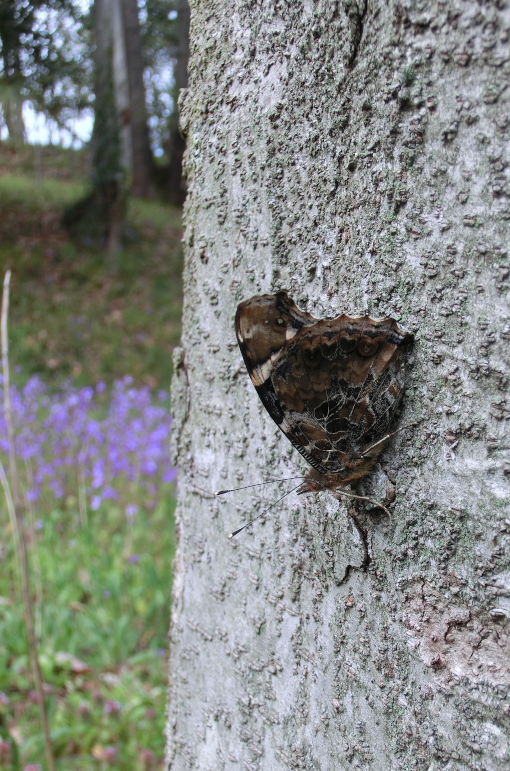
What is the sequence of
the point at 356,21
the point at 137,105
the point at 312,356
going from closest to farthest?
the point at 356,21, the point at 312,356, the point at 137,105

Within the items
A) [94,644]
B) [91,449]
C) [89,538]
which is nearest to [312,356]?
[94,644]

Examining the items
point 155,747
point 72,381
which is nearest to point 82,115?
point 72,381

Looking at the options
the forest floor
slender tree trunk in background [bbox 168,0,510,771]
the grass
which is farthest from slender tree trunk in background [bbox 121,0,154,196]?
slender tree trunk in background [bbox 168,0,510,771]

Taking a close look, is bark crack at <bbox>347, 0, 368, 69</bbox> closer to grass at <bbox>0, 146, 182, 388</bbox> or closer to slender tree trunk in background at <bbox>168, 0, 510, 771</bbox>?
slender tree trunk in background at <bbox>168, 0, 510, 771</bbox>

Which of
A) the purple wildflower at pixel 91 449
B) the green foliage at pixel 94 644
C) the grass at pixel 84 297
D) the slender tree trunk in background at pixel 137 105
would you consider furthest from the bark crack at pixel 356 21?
the slender tree trunk in background at pixel 137 105

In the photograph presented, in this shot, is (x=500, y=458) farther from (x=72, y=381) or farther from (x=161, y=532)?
(x=72, y=381)

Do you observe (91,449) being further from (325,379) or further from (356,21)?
(356,21)
